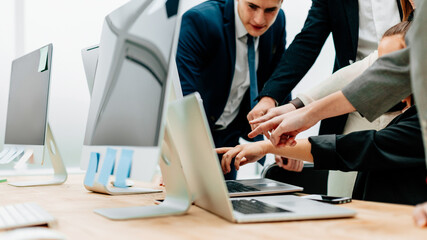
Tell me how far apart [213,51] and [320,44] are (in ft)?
1.58

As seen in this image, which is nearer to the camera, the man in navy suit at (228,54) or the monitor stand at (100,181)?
the monitor stand at (100,181)

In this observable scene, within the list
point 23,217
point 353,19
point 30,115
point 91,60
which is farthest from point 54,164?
point 353,19

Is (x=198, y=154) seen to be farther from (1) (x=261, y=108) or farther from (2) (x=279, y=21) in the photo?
(2) (x=279, y=21)

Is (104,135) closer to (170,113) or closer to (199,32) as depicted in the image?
(170,113)

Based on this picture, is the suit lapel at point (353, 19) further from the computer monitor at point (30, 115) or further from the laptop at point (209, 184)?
the computer monitor at point (30, 115)

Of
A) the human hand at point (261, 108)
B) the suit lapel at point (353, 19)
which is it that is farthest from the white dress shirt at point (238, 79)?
the suit lapel at point (353, 19)

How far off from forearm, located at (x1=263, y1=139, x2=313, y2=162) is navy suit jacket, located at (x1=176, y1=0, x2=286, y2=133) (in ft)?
2.02

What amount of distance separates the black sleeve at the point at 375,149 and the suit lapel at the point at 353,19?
54cm

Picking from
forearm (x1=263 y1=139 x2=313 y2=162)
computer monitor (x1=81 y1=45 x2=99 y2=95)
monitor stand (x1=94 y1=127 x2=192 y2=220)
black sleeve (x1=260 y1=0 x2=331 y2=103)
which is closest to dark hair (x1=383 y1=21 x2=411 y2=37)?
forearm (x1=263 y1=139 x2=313 y2=162)

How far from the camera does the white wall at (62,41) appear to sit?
8.03ft

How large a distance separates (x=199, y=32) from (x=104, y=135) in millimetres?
1077

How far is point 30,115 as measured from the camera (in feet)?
4.92

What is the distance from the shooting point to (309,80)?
12.5 feet

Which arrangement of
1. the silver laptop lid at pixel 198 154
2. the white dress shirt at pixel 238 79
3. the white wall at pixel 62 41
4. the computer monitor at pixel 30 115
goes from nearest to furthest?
the silver laptop lid at pixel 198 154
the computer monitor at pixel 30 115
the white dress shirt at pixel 238 79
the white wall at pixel 62 41
